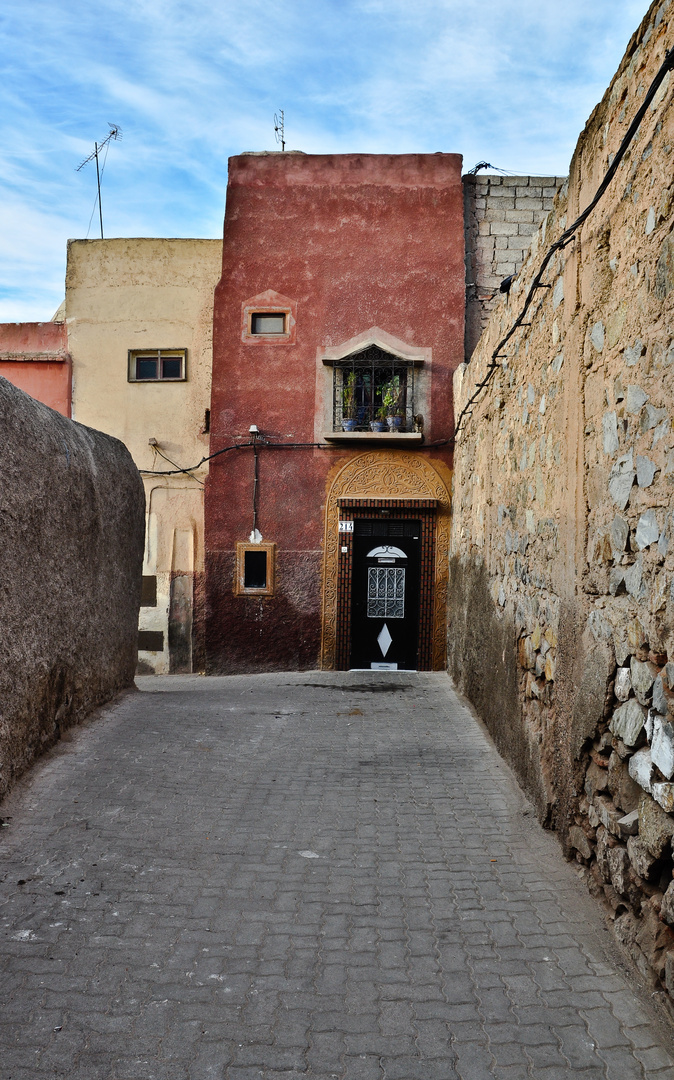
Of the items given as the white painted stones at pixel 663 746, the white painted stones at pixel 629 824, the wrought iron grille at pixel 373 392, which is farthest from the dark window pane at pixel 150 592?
the white painted stones at pixel 663 746

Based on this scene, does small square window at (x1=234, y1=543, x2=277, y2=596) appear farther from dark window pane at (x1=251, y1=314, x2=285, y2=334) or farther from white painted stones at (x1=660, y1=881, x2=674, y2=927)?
white painted stones at (x1=660, y1=881, x2=674, y2=927)

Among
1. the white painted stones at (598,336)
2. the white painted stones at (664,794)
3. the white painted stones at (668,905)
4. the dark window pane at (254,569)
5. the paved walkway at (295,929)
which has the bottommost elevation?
the paved walkway at (295,929)

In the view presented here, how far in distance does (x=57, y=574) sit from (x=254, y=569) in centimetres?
603

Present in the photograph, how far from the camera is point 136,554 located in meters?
7.21

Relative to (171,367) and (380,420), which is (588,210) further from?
(171,367)

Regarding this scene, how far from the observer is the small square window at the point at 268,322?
11297mm

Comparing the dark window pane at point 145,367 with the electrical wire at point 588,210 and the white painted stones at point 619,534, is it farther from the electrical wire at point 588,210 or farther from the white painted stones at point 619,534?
the white painted stones at point 619,534

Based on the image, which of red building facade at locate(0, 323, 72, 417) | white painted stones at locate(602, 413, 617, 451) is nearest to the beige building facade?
red building facade at locate(0, 323, 72, 417)

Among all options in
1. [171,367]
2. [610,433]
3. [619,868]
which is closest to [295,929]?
[619,868]

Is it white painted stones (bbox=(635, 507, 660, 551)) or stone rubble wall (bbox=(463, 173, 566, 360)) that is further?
stone rubble wall (bbox=(463, 173, 566, 360))

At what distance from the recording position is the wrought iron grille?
10.9 meters

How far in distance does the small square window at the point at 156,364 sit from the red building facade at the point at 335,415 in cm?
134

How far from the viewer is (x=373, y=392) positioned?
11.0 meters

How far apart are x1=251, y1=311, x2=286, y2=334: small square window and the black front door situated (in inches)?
121
